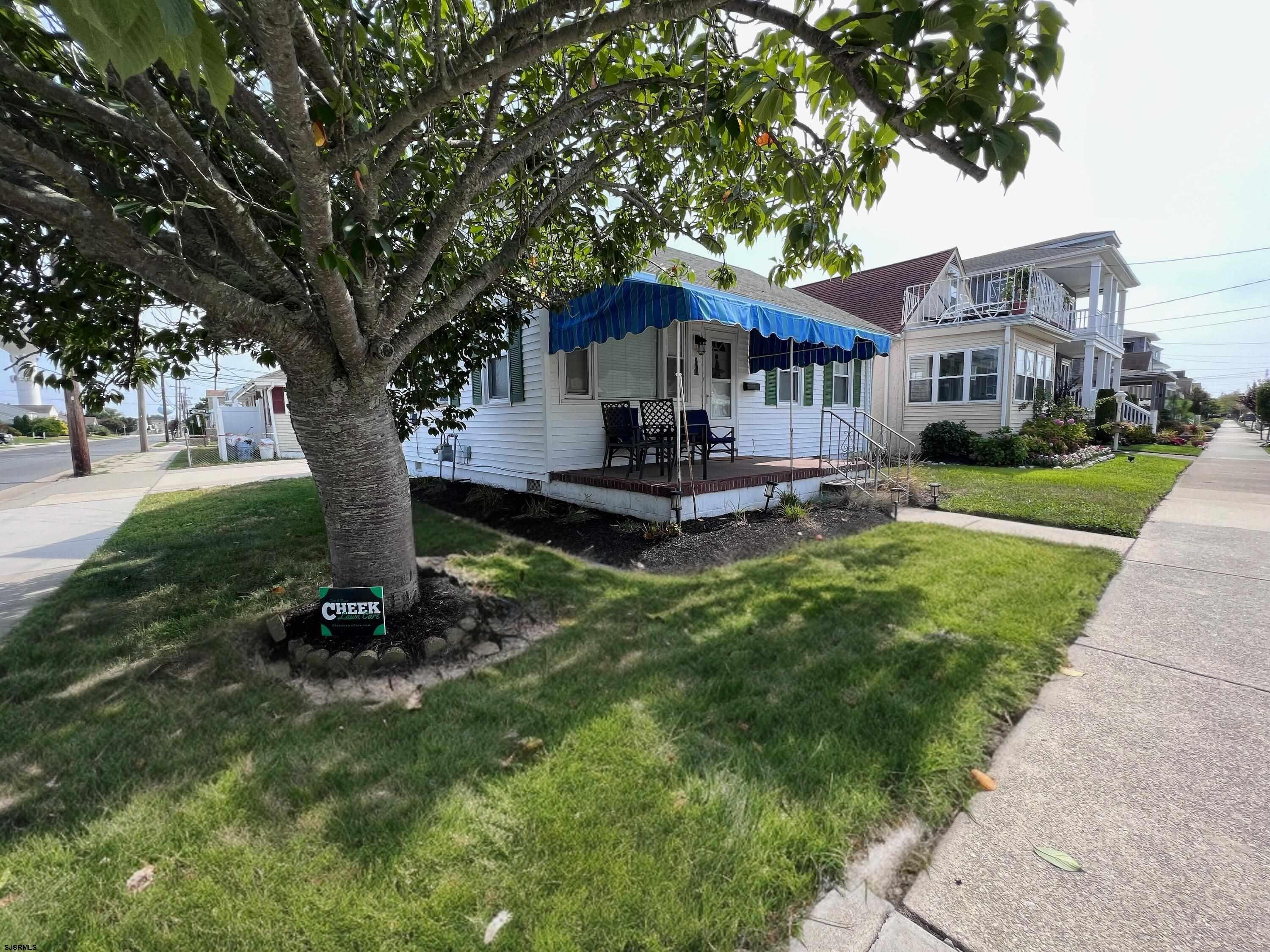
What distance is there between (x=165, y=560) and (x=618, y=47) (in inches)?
257

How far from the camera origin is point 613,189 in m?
4.88

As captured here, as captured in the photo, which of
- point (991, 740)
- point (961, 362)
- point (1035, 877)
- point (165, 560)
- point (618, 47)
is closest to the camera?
point (1035, 877)

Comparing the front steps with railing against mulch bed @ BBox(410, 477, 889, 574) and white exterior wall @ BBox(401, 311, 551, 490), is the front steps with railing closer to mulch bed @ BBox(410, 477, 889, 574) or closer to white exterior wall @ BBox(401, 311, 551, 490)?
mulch bed @ BBox(410, 477, 889, 574)

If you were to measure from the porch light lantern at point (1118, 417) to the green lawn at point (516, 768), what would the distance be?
17703 millimetres

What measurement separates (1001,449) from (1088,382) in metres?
9.91

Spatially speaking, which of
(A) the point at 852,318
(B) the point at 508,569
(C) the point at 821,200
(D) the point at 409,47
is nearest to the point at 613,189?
(D) the point at 409,47

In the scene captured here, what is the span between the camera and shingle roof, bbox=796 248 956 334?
57.1 ft

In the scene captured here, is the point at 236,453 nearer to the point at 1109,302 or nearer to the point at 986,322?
the point at 986,322

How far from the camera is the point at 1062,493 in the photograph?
29.3ft

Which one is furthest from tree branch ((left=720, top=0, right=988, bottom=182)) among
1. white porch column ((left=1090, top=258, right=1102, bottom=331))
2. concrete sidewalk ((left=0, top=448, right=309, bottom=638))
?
white porch column ((left=1090, top=258, right=1102, bottom=331))

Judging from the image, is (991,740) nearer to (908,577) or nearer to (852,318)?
(908,577)

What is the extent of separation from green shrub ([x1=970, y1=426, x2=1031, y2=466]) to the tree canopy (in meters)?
11.7

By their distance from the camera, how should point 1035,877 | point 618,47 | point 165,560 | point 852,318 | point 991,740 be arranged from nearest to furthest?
point 1035,877 → point 991,740 → point 618,47 → point 165,560 → point 852,318

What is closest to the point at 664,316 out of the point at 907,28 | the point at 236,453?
the point at 907,28
